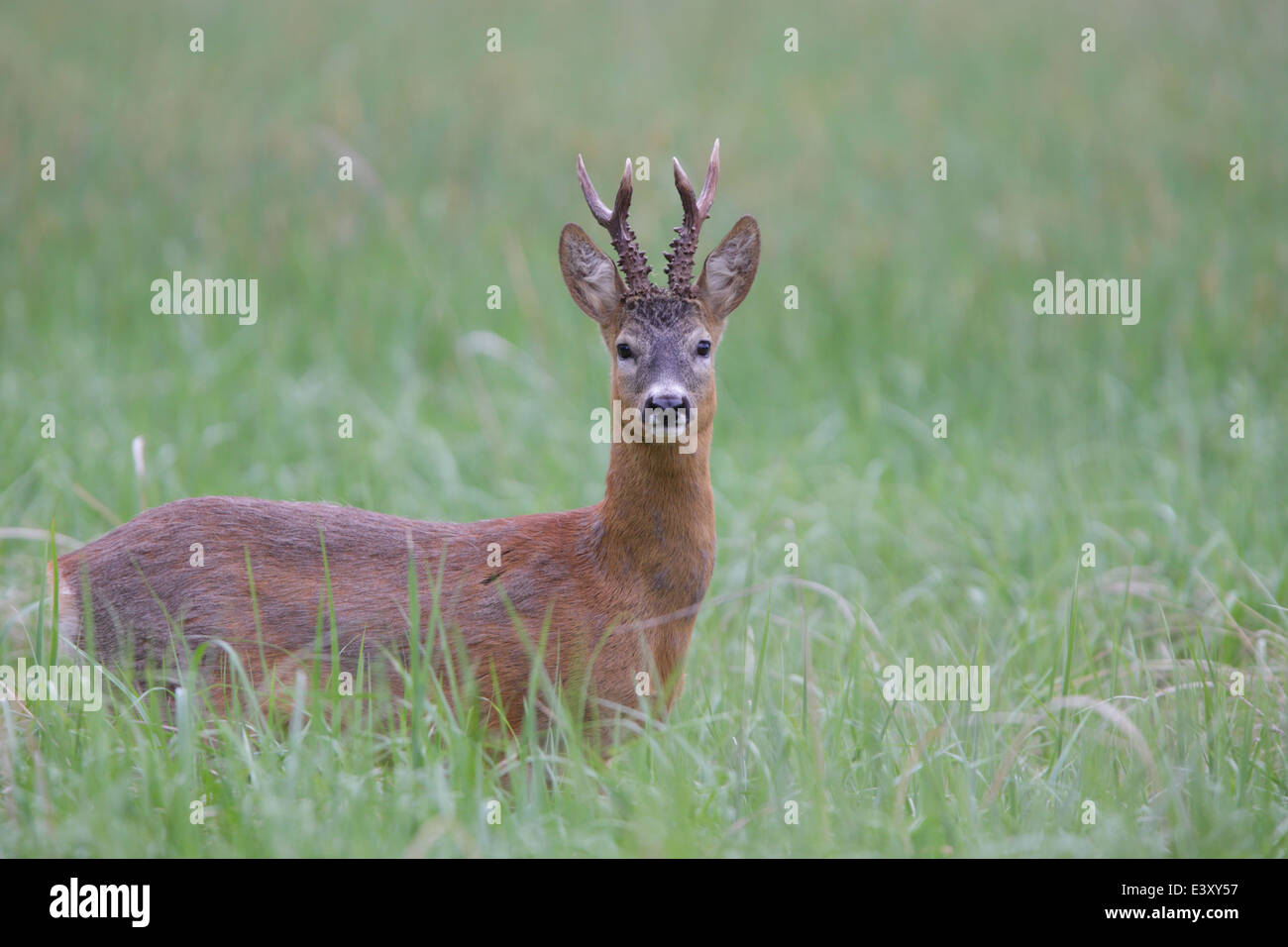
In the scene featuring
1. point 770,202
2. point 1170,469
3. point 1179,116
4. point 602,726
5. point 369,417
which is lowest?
point 602,726

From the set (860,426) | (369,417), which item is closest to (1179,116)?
(860,426)

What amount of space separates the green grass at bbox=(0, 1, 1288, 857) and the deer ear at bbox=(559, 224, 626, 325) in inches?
53.9

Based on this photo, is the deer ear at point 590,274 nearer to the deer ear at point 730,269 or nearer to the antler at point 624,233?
the antler at point 624,233

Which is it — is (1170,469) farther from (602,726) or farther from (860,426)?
(602,726)

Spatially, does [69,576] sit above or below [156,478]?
below

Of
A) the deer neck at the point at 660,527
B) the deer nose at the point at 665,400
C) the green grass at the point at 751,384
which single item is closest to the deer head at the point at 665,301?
the deer nose at the point at 665,400

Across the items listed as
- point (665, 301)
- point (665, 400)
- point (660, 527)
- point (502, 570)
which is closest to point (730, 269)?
point (665, 301)

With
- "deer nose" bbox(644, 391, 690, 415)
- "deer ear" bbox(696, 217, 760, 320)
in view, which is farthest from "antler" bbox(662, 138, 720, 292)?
"deer nose" bbox(644, 391, 690, 415)

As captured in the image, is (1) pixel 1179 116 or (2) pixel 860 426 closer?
(2) pixel 860 426

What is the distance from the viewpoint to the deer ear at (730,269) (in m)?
5.01

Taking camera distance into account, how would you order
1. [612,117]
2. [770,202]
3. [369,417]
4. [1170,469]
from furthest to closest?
[612,117] → [770,202] → [369,417] → [1170,469]

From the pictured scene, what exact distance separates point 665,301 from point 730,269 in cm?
40

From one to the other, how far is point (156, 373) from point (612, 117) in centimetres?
536

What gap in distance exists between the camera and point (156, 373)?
885 centimetres
